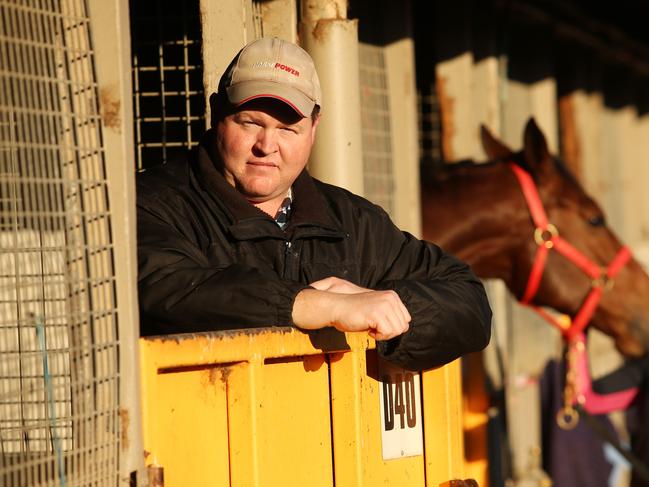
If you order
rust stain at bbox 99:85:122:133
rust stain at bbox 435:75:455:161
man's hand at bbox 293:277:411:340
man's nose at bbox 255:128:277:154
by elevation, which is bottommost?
man's hand at bbox 293:277:411:340

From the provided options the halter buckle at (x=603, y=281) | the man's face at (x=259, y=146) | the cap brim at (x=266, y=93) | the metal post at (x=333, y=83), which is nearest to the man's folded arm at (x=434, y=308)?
the man's face at (x=259, y=146)

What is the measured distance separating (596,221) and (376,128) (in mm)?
1338

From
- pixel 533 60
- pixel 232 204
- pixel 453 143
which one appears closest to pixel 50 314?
pixel 232 204

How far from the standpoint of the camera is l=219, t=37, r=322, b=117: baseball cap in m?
3.50

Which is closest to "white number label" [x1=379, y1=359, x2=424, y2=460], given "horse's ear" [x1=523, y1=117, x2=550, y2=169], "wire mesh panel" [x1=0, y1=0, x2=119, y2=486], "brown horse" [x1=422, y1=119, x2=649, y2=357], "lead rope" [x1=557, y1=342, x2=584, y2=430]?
"wire mesh panel" [x1=0, y1=0, x2=119, y2=486]

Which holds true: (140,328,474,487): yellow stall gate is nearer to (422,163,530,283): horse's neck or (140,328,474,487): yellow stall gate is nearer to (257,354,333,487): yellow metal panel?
(257,354,333,487): yellow metal panel

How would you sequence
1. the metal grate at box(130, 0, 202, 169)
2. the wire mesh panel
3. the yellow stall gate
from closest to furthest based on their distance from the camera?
1. the wire mesh panel
2. the yellow stall gate
3. the metal grate at box(130, 0, 202, 169)

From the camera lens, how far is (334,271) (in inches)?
139

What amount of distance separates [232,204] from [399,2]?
112 inches

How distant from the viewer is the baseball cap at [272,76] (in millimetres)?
3502

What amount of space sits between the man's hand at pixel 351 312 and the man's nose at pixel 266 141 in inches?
22.7

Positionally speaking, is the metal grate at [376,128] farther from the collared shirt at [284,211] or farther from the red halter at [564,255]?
the collared shirt at [284,211]

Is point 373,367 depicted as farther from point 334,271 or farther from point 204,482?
point 204,482

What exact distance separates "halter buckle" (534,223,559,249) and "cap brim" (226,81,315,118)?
3006 mm
